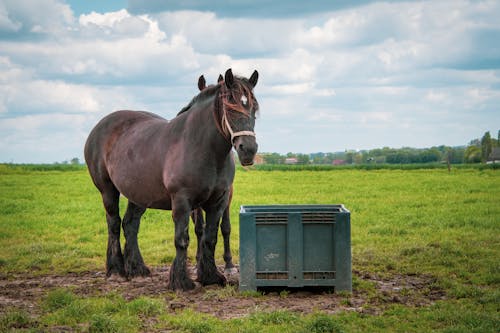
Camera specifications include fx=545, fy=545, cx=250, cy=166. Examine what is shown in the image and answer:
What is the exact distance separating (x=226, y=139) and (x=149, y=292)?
7.60 feet

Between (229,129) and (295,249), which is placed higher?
(229,129)

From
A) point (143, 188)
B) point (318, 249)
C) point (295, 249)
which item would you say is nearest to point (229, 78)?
point (143, 188)

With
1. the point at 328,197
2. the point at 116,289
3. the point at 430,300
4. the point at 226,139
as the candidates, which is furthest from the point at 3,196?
the point at 430,300

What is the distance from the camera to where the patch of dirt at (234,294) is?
6.38 m

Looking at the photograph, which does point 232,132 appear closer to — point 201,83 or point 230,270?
point 201,83

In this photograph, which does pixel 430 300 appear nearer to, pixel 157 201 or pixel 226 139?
pixel 226 139

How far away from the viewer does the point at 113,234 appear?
28.1 feet

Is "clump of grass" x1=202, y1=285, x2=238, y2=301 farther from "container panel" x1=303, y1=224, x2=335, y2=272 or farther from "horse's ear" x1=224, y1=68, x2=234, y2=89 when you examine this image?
"horse's ear" x1=224, y1=68, x2=234, y2=89

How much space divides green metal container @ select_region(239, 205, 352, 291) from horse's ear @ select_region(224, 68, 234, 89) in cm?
163

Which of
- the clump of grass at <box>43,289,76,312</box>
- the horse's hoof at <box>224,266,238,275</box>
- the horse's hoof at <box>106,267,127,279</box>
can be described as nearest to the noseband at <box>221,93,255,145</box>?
the horse's hoof at <box>224,266,238,275</box>

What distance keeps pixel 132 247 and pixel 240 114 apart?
10.9ft

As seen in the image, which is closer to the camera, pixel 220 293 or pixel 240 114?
pixel 240 114

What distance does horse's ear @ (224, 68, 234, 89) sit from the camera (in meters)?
6.45

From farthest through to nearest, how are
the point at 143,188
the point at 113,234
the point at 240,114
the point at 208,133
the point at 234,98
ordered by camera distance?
the point at 113,234 → the point at 143,188 → the point at 208,133 → the point at 234,98 → the point at 240,114
